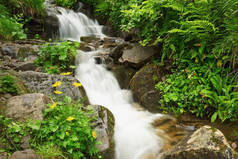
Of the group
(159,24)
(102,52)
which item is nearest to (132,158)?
(159,24)

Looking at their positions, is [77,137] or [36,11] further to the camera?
[36,11]

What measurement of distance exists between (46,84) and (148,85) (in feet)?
8.71

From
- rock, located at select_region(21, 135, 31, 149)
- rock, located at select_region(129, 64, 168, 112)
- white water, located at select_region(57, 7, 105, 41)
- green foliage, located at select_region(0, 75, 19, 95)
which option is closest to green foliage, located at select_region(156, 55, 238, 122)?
rock, located at select_region(129, 64, 168, 112)

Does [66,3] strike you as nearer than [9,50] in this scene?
No

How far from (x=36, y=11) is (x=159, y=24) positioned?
218 inches

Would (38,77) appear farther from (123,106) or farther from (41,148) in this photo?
(123,106)

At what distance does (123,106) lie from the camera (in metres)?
4.64

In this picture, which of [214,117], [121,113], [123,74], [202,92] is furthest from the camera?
[123,74]

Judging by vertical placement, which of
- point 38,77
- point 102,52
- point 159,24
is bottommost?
point 38,77

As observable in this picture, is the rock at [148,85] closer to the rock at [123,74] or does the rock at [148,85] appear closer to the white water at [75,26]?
the rock at [123,74]

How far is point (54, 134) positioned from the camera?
2195 mm

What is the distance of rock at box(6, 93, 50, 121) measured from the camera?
2314 mm

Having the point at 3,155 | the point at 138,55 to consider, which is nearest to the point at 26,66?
the point at 3,155

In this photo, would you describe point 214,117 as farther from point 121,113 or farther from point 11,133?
point 11,133
